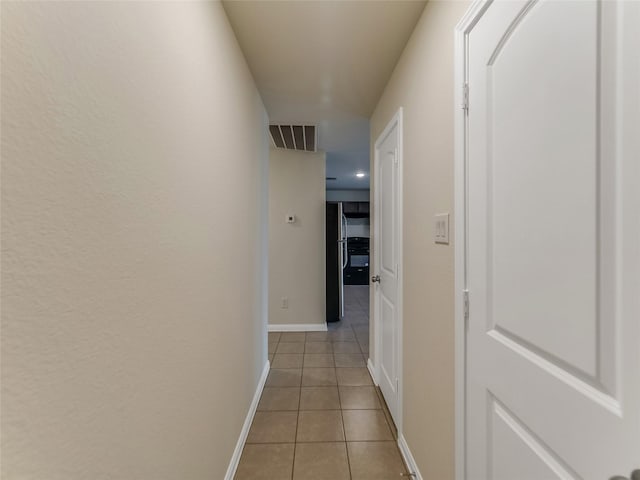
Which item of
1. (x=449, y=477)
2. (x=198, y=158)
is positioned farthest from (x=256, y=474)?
(x=198, y=158)

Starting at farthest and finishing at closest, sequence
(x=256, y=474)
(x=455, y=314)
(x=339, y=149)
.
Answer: (x=339, y=149), (x=256, y=474), (x=455, y=314)

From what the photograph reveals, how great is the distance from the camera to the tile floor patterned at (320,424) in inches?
64.5

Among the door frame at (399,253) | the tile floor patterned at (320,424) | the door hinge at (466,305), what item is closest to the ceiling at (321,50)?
the door frame at (399,253)

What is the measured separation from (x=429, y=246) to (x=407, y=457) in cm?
120

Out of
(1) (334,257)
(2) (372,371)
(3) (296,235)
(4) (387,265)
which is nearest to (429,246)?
(4) (387,265)

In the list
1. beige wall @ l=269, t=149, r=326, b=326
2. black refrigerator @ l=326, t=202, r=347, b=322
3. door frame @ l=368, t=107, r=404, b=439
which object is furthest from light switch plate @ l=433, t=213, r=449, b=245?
black refrigerator @ l=326, t=202, r=347, b=322

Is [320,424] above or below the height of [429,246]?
below

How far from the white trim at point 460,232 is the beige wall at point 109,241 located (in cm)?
99

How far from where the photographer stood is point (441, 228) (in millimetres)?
1264

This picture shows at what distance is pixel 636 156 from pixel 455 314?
2.49 feet

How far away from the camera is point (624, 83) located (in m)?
0.53

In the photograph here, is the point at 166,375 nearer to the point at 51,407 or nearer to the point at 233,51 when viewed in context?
the point at 51,407

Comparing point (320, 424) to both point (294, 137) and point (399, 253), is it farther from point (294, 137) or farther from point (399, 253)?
point (294, 137)

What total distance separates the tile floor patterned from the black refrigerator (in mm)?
1081
